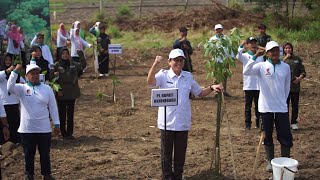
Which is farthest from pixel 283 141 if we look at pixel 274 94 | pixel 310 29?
pixel 310 29

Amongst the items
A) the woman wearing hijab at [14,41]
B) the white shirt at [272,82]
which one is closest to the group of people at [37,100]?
the white shirt at [272,82]

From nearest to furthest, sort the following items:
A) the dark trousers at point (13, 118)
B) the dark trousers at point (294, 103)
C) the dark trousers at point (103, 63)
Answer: the dark trousers at point (13, 118) < the dark trousers at point (294, 103) < the dark trousers at point (103, 63)


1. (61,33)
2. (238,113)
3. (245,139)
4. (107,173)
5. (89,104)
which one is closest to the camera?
(107,173)

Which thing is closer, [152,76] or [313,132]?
[152,76]

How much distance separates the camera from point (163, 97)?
7.15 metres

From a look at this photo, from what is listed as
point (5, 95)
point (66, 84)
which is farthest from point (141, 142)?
point (5, 95)

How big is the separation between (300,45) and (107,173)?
15116 mm

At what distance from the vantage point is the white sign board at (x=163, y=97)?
711 centimetres

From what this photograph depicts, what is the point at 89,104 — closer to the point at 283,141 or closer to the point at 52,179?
the point at 52,179

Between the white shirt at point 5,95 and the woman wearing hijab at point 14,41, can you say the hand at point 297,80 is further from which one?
the woman wearing hijab at point 14,41

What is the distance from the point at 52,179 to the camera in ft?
26.8

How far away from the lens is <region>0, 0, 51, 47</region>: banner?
1820 cm

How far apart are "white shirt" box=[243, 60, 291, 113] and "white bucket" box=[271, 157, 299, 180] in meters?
0.84

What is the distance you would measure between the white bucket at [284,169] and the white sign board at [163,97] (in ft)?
5.05
